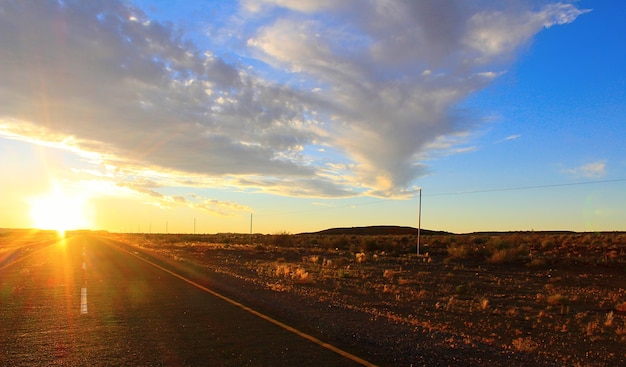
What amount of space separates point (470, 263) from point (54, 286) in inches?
1086

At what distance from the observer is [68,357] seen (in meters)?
7.22

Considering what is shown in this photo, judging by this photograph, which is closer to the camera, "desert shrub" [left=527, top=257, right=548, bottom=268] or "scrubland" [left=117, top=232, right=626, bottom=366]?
"scrubland" [left=117, top=232, right=626, bottom=366]

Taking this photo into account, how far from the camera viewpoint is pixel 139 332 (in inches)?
353

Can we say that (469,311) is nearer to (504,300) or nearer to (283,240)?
(504,300)

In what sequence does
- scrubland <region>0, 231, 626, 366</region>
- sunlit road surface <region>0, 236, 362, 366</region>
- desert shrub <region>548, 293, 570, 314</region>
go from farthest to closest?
desert shrub <region>548, 293, 570, 314</region>
scrubland <region>0, 231, 626, 366</region>
sunlit road surface <region>0, 236, 362, 366</region>

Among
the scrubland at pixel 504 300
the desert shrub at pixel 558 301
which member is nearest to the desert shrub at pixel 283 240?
the scrubland at pixel 504 300

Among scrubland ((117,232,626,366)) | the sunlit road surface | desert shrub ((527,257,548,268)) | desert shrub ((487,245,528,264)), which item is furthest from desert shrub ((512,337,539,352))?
desert shrub ((487,245,528,264))

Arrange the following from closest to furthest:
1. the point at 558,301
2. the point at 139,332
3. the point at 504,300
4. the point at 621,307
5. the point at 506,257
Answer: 1. the point at 139,332
2. the point at 621,307
3. the point at 558,301
4. the point at 504,300
5. the point at 506,257

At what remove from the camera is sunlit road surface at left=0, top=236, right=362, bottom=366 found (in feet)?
23.3

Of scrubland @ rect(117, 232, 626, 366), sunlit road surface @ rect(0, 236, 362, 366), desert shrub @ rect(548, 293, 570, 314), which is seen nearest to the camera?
sunlit road surface @ rect(0, 236, 362, 366)

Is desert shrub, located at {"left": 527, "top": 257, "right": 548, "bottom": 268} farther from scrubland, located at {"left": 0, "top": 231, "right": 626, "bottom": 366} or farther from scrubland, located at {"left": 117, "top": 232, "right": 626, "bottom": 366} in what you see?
scrubland, located at {"left": 0, "top": 231, "right": 626, "bottom": 366}

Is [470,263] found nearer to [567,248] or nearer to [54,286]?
[567,248]

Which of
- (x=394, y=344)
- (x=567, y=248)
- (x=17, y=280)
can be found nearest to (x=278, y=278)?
(x=17, y=280)

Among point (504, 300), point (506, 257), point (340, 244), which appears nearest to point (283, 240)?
point (340, 244)
